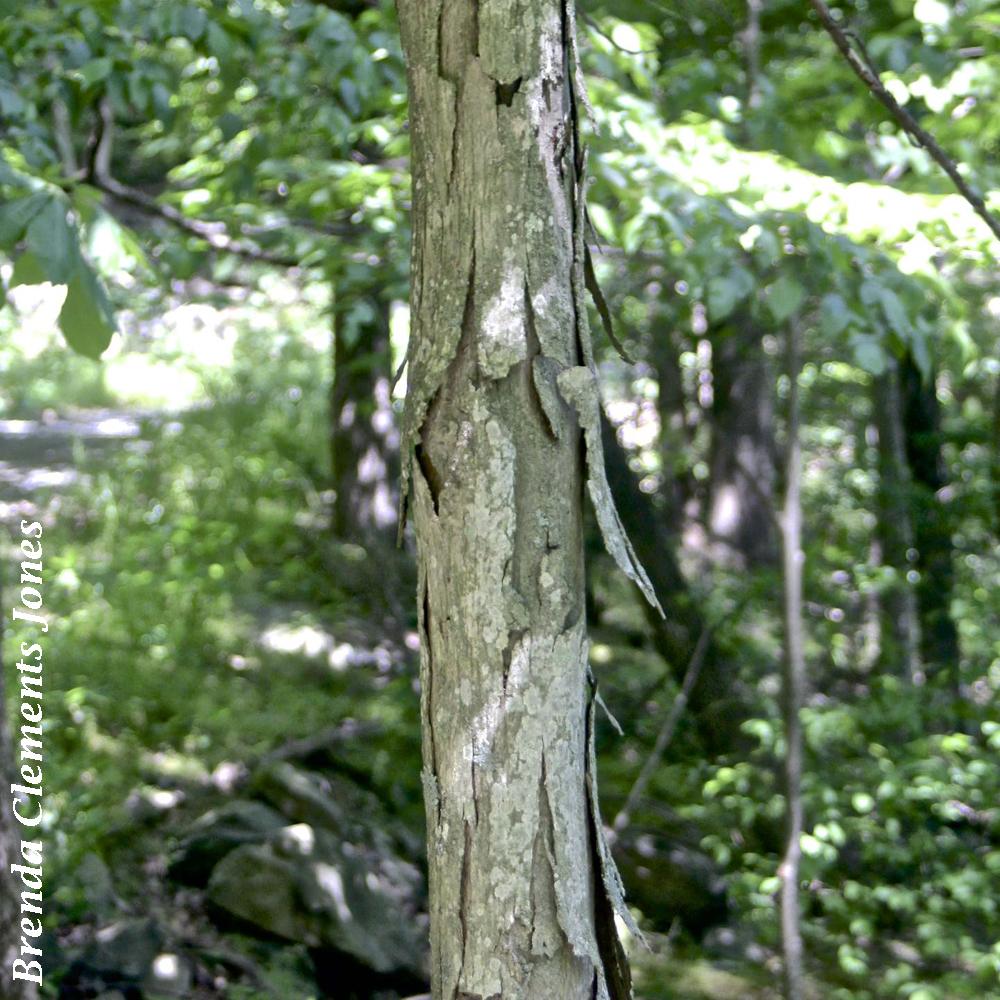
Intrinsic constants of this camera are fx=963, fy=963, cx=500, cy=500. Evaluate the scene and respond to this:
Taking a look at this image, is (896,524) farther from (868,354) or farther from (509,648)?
(509,648)

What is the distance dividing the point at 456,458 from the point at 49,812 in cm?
334

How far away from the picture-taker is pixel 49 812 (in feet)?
12.3

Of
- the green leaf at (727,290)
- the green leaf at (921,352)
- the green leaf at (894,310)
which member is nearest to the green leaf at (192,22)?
the green leaf at (727,290)

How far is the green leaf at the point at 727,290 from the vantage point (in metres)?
2.53

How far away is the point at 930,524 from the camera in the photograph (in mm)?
5914

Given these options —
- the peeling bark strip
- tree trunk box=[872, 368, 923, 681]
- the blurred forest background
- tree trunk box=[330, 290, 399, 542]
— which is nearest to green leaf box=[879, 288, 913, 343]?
the blurred forest background

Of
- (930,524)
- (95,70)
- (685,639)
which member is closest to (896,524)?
(930,524)

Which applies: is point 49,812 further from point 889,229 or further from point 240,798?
Result: point 889,229

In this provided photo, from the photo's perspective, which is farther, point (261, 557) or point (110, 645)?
point (261, 557)

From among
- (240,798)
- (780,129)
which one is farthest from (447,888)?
(240,798)

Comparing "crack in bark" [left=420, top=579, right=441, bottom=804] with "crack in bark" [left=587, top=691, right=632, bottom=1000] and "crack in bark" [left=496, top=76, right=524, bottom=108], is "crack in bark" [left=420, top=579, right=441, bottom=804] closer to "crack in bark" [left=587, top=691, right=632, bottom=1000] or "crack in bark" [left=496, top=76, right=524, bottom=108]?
"crack in bark" [left=587, top=691, right=632, bottom=1000]

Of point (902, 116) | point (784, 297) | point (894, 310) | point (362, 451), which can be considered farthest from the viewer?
point (362, 451)

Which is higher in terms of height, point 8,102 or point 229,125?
point 229,125

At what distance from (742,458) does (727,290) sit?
16.4ft
